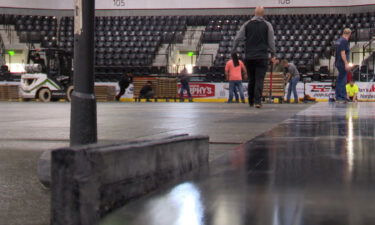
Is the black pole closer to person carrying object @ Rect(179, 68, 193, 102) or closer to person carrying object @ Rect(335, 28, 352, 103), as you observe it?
person carrying object @ Rect(335, 28, 352, 103)

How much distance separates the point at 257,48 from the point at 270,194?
8614 millimetres

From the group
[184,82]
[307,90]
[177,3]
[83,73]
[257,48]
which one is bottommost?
[307,90]

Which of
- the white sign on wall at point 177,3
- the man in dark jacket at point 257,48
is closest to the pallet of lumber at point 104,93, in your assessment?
the white sign on wall at point 177,3

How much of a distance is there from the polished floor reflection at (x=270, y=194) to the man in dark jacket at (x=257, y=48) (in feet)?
24.4

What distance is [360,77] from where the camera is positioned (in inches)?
1006

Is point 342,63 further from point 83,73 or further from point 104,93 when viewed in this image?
point 104,93

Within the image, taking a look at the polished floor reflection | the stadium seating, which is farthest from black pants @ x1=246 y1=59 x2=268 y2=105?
the stadium seating

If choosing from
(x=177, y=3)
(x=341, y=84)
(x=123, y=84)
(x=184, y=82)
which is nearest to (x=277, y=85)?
(x=184, y=82)

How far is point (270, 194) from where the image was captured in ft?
5.55

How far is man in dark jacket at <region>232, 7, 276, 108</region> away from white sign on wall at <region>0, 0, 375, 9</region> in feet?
74.5

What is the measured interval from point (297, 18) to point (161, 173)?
101ft

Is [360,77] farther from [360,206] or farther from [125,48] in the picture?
[360,206]

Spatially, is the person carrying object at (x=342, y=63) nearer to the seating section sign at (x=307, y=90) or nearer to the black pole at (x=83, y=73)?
the black pole at (x=83, y=73)

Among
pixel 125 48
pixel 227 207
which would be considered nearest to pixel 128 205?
pixel 227 207
